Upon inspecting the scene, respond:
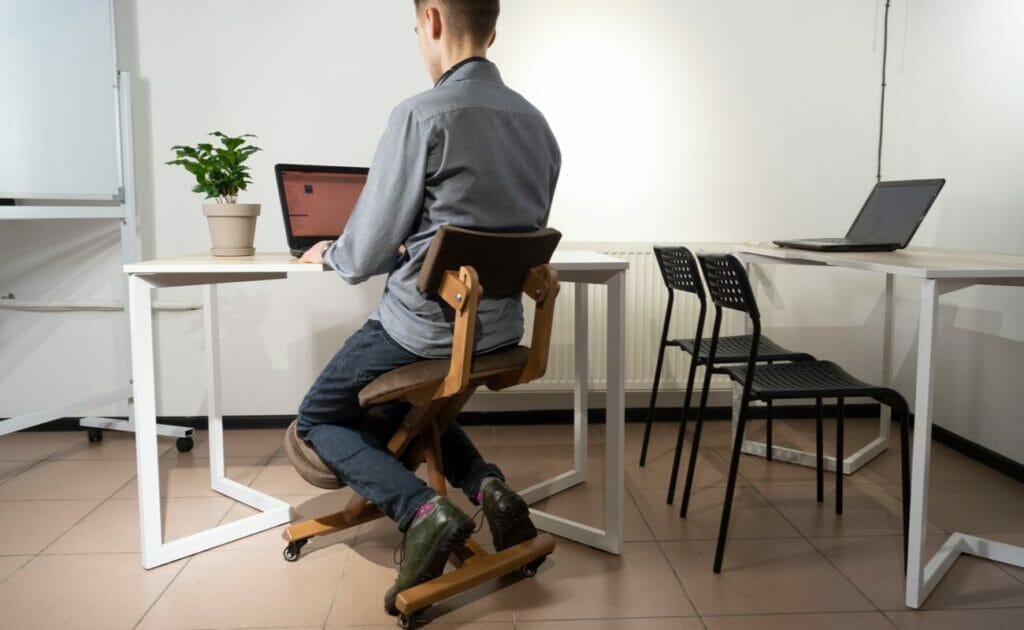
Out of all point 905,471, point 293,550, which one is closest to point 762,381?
point 905,471

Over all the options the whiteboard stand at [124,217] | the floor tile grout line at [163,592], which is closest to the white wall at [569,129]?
the whiteboard stand at [124,217]

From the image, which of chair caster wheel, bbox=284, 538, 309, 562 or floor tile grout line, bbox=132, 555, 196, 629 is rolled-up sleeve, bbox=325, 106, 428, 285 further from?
floor tile grout line, bbox=132, 555, 196, 629

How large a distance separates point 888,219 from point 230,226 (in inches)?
80.5

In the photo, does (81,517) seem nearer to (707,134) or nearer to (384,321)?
(384,321)

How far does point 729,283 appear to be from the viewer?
2.15 m

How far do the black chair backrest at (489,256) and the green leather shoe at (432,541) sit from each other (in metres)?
0.49

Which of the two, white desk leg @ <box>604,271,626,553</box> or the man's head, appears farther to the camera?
white desk leg @ <box>604,271,626,553</box>

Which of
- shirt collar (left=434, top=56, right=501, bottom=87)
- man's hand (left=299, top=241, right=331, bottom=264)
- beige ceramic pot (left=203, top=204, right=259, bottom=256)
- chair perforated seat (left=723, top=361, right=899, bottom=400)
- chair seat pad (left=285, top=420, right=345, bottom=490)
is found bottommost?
chair seat pad (left=285, top=420, right=345, bottom=490)

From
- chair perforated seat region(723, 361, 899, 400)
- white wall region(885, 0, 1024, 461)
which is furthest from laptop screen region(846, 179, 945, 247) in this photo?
chair perforated seat region(723, 361, 899, 400)

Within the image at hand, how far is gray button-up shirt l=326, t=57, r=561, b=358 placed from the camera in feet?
5.48

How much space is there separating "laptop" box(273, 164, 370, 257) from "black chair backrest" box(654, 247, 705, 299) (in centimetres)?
102

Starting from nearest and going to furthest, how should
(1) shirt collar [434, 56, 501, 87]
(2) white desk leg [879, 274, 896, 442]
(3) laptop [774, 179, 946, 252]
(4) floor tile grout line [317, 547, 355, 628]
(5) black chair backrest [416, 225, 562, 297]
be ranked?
(5) black chair backrest [416, 225, 562, 297]
(1) shirt collar [434, 56, 501, 87]
(4) floor tile grout line [317, 547, 355, 628]
(3) laptop [774, 179, 946, 252]
(2) white desk leg [879, 274, 896, 442]

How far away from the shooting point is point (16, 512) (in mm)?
2494

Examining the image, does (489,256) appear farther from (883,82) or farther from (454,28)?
(883,82)
